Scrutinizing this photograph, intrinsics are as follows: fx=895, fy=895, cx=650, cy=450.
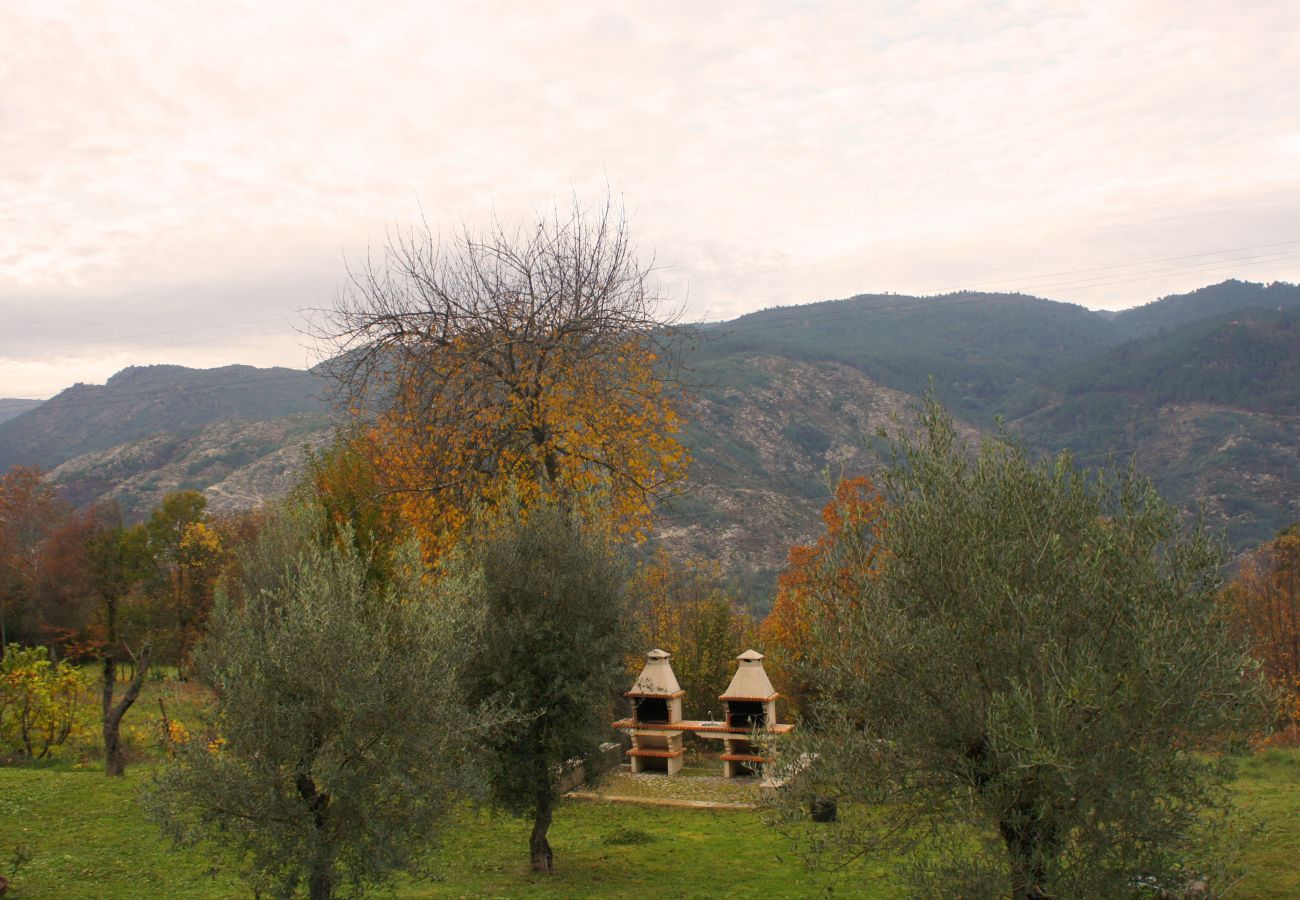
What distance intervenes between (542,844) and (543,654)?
2936mm

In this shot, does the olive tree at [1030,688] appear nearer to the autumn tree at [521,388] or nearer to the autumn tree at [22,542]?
the autumn tree at [521,388]

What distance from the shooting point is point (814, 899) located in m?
11.2

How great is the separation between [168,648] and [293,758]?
3791 centimetres

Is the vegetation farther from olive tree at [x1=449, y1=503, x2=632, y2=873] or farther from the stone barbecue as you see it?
the stone barbecue

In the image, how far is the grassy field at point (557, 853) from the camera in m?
11.6

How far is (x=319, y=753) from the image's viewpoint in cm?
826

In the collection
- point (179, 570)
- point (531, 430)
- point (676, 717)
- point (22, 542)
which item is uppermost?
point (531, 430)

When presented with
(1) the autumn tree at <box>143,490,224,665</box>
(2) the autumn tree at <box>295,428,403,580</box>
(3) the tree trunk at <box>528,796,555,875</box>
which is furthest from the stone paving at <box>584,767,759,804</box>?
(1) the autumn tree at <box>143,490,224,665</box>

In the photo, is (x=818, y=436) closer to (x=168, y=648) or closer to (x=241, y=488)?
(x=241, y=488)

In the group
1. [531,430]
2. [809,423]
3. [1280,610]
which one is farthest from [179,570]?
[809,423]

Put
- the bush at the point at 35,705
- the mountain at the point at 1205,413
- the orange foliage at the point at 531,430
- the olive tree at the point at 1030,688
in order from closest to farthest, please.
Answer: the olive tree at the point at 1030,688
the orange foliage at the point at 531,430
the bush at the point at 35,705
the mountain at the point at 1205,413

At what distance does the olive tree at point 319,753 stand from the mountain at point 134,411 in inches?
5842

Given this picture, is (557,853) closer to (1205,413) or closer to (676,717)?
(676,717)

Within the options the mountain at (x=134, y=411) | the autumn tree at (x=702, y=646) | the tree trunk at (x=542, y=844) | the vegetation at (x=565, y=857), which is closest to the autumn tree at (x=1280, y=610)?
the vegetation at (x=565, y=857)
